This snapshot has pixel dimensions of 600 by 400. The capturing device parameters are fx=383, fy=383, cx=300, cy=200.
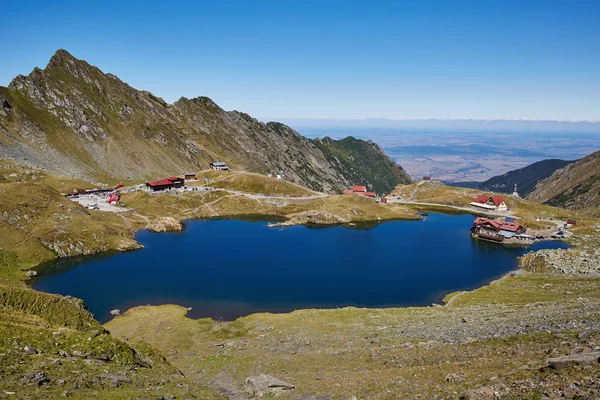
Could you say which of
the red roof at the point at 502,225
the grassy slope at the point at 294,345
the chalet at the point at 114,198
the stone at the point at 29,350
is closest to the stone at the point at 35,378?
the grassy slope at the point at 294,345

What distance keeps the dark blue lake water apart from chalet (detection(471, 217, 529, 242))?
5.71 m

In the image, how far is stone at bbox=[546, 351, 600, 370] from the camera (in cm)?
2830

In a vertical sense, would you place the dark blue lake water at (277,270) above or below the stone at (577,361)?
below

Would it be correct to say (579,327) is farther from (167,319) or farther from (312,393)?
(167,319)

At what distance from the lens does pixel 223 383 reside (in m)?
44.7

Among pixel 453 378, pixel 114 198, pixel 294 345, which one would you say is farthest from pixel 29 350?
pixel 114 198

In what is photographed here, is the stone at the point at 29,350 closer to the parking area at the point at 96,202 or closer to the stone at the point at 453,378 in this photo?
the stone at the point at 453,378

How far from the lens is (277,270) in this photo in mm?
108312

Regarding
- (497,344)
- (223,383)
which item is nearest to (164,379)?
(223,383)

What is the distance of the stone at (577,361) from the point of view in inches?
1114

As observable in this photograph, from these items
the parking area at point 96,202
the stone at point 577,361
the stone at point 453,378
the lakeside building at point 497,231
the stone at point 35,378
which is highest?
the stone at point 577,361

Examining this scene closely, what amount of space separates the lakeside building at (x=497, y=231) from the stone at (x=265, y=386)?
135m

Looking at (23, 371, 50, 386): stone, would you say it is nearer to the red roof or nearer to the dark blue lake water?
the dark blue lake water

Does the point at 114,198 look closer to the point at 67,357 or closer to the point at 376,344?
the point at 67,357
